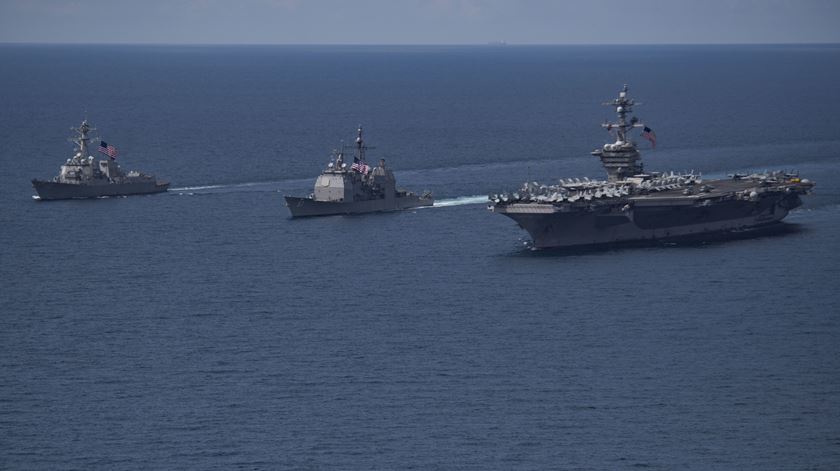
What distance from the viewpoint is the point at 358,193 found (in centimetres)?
9900

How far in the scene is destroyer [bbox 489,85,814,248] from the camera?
8381 cm

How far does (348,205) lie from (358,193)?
1429 millimetres

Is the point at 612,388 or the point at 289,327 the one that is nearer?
the point at 612,388

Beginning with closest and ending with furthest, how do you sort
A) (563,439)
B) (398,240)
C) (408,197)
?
(563,439) → (398,240) → (408,197)

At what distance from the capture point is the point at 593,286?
73.6m

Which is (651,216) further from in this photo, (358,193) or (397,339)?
(397,339)

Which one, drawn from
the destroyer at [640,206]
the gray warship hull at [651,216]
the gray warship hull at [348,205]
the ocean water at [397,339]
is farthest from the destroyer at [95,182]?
the gray warship hull at [651,216]

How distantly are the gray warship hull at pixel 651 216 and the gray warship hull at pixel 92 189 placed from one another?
3225 cm

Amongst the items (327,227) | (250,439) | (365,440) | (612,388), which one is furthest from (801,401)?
(327,227)

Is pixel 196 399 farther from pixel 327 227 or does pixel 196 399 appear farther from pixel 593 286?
pixel 327 227

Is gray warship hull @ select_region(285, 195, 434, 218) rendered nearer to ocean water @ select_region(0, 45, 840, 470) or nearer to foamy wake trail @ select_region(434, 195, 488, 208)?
foamy wake trail @ select_region(434, 195, 488, 208)

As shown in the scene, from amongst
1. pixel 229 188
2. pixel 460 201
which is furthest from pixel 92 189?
pixel 460 201

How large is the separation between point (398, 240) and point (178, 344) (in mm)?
26813

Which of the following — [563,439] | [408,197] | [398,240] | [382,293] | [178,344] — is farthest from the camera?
[408,197]
